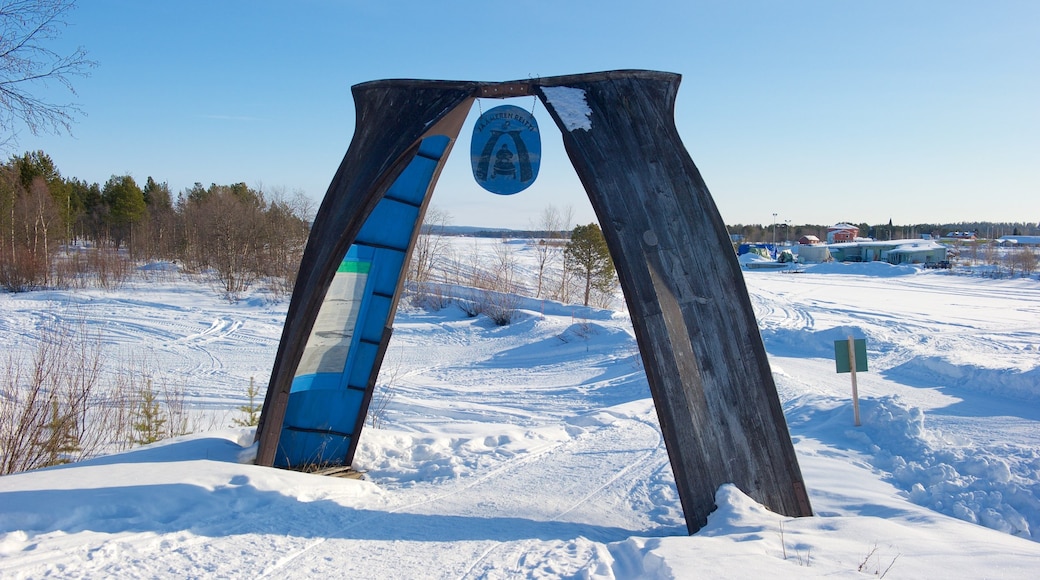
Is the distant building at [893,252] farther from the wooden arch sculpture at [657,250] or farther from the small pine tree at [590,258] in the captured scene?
the wooden arch sculpture at [657,250]

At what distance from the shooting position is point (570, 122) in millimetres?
4598

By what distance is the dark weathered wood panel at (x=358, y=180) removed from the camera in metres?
4.95

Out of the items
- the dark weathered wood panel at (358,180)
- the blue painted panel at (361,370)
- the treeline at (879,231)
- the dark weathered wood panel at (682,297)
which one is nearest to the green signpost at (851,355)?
the dark weathered wood panel at (682,297)

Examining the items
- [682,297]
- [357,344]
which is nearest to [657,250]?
[682,297]

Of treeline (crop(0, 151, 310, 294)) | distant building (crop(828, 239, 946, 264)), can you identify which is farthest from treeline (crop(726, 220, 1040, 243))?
treeline (crop(0, 151, 310, 294))

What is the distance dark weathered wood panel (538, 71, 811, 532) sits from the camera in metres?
4.39

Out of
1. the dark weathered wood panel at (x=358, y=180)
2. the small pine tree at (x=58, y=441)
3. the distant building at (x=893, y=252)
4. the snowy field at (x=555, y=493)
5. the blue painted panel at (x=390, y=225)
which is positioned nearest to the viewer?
the snowy field at (x=555, y=493)

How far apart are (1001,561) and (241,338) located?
58.7 feet

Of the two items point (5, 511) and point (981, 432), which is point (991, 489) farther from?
point (5, 511)

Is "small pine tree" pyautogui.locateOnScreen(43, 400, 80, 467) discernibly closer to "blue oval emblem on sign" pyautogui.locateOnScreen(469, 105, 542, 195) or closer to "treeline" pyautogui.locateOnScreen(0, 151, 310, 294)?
"blue oval emblem on sign" pyautogui.locateOnScreen(469, 105, 542, 195)

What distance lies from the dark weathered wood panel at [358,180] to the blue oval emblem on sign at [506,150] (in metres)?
0.29

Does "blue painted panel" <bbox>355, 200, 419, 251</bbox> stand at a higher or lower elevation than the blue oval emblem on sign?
lower

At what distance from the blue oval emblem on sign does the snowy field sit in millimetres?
2503

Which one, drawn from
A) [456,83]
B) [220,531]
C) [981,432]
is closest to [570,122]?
[456,83]
